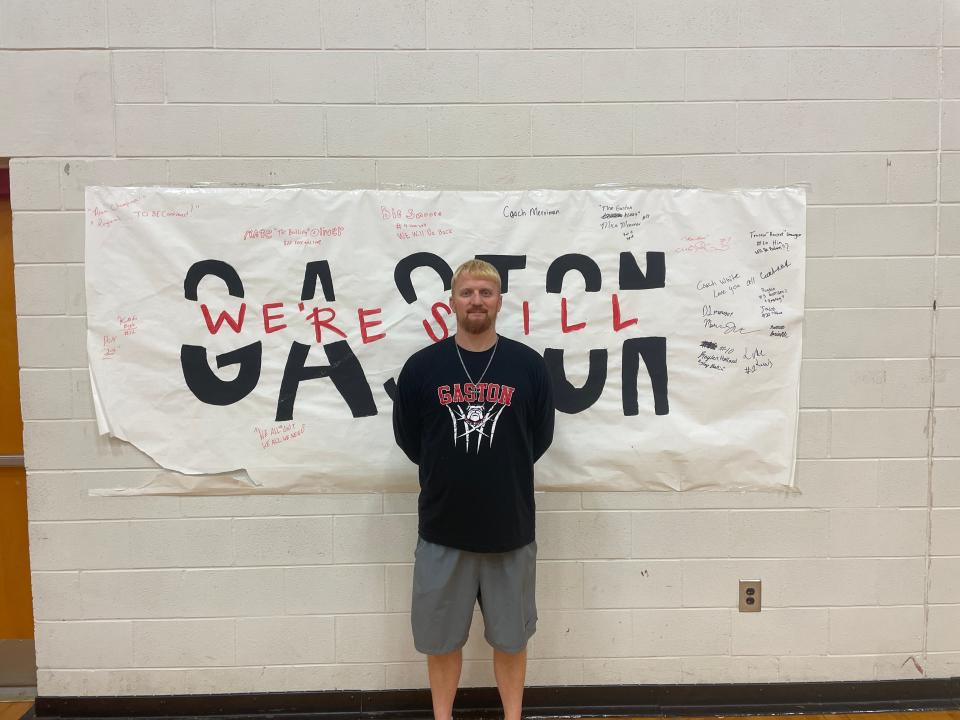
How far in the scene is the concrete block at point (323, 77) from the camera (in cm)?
235

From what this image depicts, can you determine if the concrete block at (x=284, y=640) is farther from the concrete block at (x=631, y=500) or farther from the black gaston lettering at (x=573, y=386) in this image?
the black gaston lettering at (x=573, y=386)

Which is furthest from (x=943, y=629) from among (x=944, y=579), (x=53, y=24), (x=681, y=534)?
(x=53, y=24)

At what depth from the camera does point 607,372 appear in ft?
8.00

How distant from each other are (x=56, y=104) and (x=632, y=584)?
9.10ft

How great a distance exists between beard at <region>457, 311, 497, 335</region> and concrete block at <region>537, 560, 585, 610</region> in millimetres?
Result: 960

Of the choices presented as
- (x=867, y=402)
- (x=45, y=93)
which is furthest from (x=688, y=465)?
(x=45, y=93)

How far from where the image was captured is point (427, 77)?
2367 millimetres

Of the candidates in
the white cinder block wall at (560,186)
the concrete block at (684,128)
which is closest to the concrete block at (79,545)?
the white cinder block wall at (560,186)

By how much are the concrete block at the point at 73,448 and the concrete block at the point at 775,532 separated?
2232 mm

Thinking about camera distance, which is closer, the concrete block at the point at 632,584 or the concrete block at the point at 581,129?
the concrete block at the point at 581,129

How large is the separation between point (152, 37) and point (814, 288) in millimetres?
2599

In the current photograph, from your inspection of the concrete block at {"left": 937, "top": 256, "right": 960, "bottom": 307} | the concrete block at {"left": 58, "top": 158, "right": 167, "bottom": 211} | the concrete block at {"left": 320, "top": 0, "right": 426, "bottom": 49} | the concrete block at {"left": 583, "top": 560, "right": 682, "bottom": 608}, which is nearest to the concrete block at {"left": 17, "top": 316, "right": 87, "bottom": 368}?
the concrete block at {"left": 58, "top": 158, "right": 167, "bottom": 211}

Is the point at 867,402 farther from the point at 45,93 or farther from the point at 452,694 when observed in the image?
the point at 45,93

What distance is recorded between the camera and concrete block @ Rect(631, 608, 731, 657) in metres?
2.51
